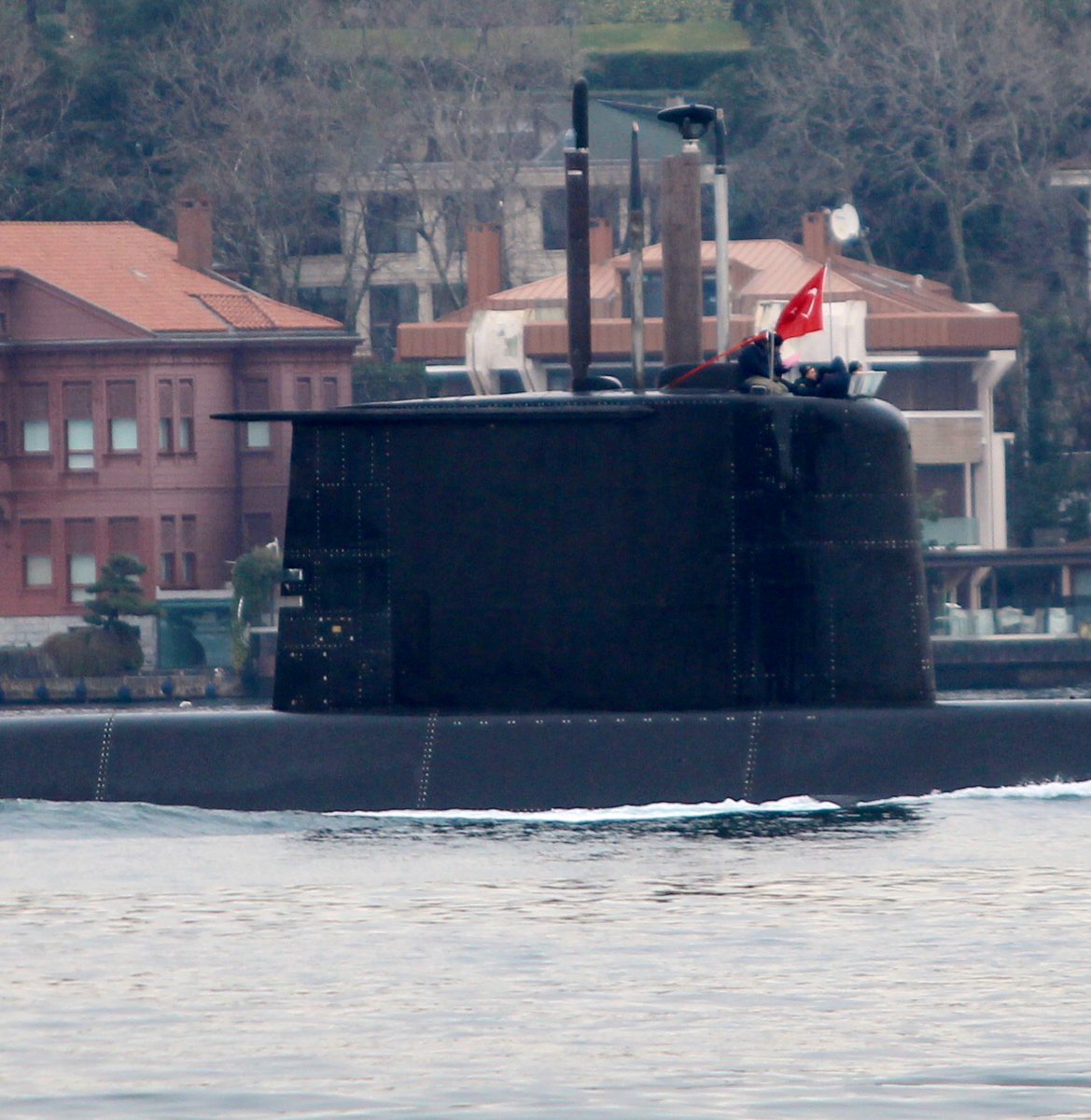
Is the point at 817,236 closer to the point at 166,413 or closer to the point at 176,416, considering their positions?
the point at 176,416

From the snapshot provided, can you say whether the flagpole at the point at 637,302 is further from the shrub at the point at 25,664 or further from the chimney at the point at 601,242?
the chimney at the point at 601,242

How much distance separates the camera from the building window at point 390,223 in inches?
3137

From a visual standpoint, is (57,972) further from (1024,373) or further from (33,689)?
(1024,373)

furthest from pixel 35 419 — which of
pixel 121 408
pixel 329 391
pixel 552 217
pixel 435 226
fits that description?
pixel 552 217

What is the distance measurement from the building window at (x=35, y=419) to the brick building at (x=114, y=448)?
3 cm

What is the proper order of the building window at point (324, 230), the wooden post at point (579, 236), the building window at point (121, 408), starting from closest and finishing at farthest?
the wooden post at point (579, 236)
the building window at point (121, 408)
the building window at point (324, 230)

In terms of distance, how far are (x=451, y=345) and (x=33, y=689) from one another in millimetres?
14884

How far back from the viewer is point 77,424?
6200cm

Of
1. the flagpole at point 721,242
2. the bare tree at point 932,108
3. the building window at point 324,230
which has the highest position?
the bare tree at point 932,108

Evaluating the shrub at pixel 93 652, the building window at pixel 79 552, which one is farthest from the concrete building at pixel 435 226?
the shrub at pixel 93 652

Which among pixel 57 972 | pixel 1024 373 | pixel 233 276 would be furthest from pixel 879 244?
pixel 57 972

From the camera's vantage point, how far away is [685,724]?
19172 mm

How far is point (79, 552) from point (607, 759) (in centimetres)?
4413

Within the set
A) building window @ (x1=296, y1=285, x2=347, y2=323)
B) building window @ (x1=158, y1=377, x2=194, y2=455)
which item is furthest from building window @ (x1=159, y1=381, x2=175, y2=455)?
building window @ (x1=296, y1=285, x2=347, y2=323)
